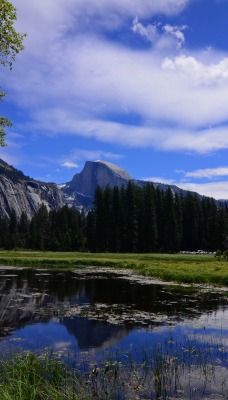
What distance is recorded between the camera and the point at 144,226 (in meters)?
119

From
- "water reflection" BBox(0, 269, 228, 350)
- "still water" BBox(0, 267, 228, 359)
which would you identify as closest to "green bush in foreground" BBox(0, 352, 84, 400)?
"still water" BBox(0, 267, 228, 359)

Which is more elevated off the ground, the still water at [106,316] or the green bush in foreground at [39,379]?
the green bush in foreground at [39,379]

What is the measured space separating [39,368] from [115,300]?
18.2m

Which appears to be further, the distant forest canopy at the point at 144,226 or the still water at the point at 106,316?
the distant forest canopy at the point at 144,226

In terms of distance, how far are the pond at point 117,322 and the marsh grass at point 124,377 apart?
222 mm

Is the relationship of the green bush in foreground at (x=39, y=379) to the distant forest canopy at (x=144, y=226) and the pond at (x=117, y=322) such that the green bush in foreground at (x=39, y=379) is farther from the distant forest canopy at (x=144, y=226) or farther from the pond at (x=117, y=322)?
the distant forest canopy at (x=144, y=226)

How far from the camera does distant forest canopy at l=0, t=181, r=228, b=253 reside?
11694 centimetres

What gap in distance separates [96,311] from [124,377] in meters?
12.6

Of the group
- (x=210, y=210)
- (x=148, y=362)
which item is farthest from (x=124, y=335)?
(x=210, y=210)

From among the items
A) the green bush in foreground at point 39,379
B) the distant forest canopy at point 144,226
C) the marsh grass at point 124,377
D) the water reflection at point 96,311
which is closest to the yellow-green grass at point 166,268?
the water reflection at point 96,311

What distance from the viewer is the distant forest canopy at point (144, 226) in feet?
384

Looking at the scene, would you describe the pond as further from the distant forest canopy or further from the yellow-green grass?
the distant forest canopy

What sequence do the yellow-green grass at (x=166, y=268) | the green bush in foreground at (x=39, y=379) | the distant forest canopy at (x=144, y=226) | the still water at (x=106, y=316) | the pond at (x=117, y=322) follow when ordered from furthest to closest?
the distant forest canopy at (x=144, y=226), the yellow-green grass at (x=166, y=268), the still water at (x=106, y=316), the pond at (x=117, y=322), the green bush in foreground at (x=39, y=379)

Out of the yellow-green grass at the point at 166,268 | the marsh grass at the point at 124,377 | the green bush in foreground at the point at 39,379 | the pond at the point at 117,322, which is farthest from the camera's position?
the yellow-green grass at the point at 166,268
